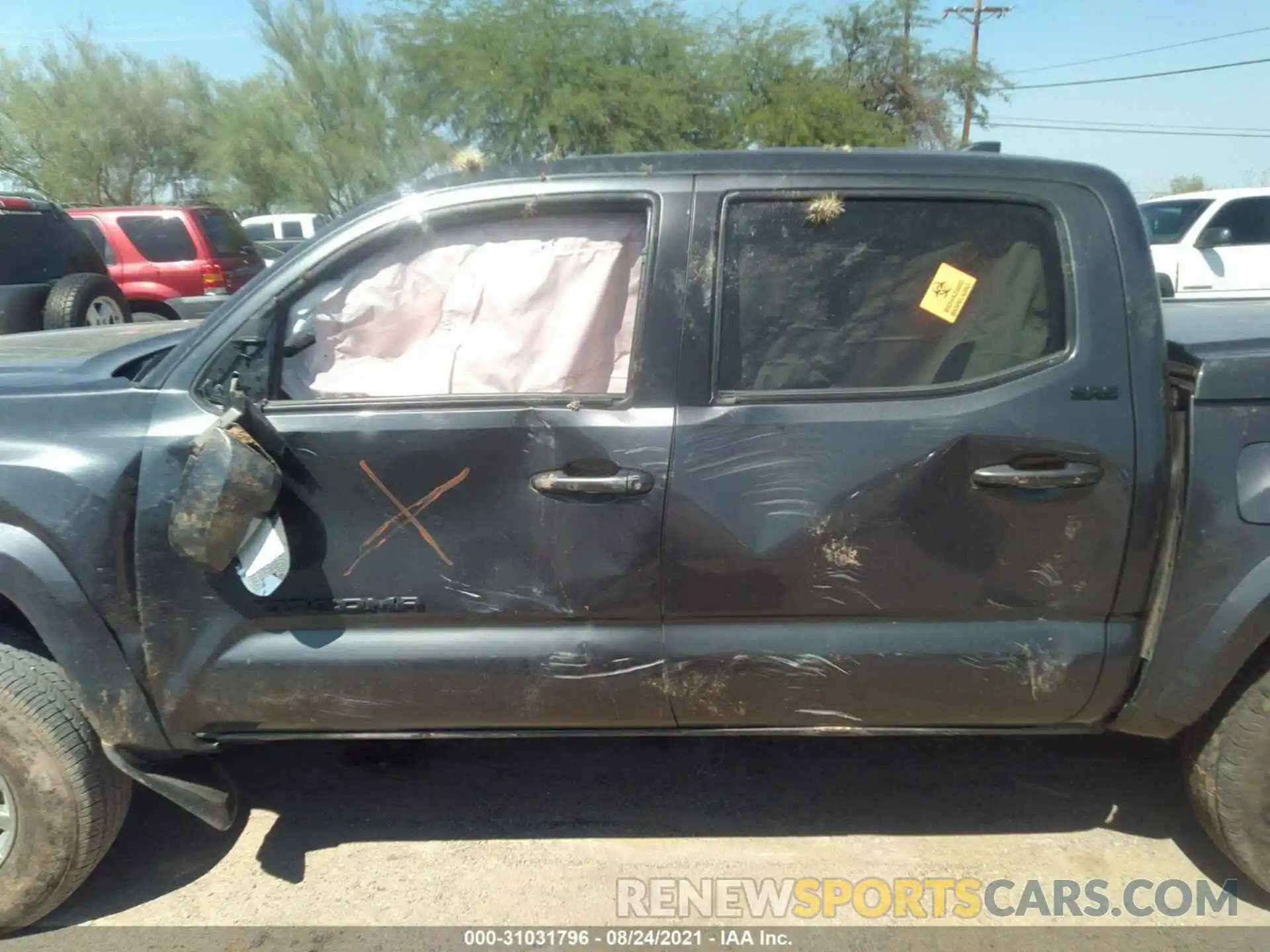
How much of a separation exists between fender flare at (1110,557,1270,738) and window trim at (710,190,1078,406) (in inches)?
27.2

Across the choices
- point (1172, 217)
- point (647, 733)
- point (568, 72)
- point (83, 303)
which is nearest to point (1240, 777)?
point (647, 733)

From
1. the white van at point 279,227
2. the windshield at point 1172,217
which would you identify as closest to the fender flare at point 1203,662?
the windshield at point 1172,217

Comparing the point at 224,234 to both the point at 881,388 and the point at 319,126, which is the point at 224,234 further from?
the point at 319,126

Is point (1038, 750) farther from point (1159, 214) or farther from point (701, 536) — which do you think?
point (1159, 214)

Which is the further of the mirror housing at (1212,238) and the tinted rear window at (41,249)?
the mirror housing at (1212,238)

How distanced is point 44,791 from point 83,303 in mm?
5333

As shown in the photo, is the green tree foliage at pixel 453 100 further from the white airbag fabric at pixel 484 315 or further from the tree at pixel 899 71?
the white airbag fabric at pixel 484 315

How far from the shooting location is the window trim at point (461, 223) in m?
2.55

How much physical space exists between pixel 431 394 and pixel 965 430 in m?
1.31

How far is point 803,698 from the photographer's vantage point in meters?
2.61

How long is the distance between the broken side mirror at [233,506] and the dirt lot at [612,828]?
0.99 m

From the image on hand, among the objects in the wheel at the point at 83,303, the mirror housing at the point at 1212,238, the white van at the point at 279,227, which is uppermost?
the wheel at the point at 83,303

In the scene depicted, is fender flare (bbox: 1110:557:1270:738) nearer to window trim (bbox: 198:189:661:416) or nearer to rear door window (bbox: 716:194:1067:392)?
rear door window (bbox: 716:194:1067:392)

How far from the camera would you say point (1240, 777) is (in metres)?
2.61
